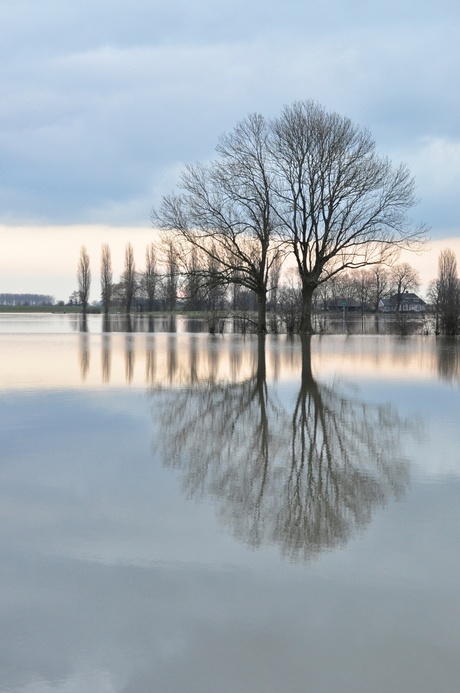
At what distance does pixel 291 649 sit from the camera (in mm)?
3287

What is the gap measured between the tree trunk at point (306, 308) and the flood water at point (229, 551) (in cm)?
2445

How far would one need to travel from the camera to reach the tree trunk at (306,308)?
112 ft

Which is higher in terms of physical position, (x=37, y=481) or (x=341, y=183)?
Answer: (x=341, y=183)

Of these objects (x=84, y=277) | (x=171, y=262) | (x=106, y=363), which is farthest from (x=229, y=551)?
(x=84, y=277)

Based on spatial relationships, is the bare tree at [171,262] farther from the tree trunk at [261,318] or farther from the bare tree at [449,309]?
the bare tree at [449,309]

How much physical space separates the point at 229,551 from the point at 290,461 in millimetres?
2598

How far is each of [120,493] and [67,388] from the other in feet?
23.5

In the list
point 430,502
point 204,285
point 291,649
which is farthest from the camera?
point 204,285

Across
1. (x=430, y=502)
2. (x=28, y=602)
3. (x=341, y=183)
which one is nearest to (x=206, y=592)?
(x=28, y=602)

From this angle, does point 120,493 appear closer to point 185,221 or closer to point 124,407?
point 124,407

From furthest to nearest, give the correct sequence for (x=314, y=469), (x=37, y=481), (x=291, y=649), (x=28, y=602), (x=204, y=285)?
(x=204, y=285) < (x=314, y=469) < (x=37, y=481) < (x=28, y=602) < (x=291, y=649)

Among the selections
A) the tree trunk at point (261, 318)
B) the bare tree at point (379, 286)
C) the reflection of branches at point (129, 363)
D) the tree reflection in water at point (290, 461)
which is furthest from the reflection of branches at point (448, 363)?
the bare tree at point (379, 286)

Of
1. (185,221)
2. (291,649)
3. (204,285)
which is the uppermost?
(185,221)

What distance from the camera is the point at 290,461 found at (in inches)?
275
